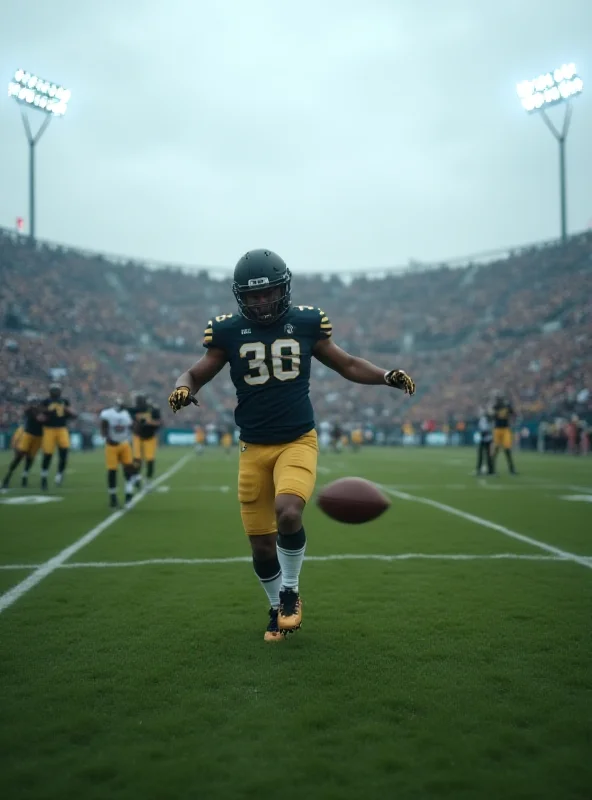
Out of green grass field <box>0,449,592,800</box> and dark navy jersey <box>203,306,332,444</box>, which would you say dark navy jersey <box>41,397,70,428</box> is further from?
dark navy jersey <box>203,306,332,444</box>

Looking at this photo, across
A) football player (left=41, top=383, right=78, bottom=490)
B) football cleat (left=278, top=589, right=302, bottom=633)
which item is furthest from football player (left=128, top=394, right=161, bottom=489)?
football cleat (left=278, top=589, right=302, bottom=633)

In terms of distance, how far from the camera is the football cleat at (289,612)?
4480mm

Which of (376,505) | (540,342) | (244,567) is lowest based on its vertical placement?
(244,567)

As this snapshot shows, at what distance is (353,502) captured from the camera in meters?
4.95

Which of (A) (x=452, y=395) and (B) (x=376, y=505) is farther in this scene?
(A) (x=452, y=395)

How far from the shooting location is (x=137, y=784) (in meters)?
2.64

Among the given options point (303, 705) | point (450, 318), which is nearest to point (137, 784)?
point (303, 705)

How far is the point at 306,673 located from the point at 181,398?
5.68ft

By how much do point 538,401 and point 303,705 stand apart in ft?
129

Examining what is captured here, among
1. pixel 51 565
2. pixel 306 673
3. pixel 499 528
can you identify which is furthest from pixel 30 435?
pixel 306 673

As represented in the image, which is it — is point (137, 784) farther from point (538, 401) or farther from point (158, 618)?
point (538, 401)

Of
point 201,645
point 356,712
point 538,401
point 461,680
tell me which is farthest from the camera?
point 538,401

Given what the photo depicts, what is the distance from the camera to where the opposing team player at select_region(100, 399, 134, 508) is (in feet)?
38.8

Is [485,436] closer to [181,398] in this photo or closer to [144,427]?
[144,427]
